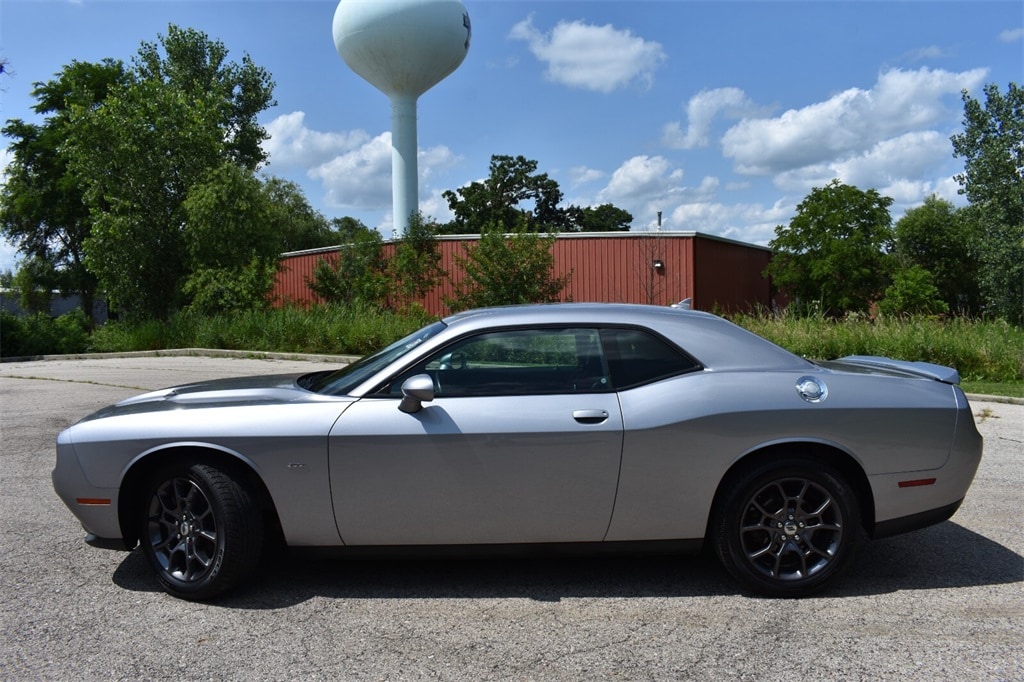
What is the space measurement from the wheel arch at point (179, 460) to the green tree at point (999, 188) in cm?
3274

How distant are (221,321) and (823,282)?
76.2 ft

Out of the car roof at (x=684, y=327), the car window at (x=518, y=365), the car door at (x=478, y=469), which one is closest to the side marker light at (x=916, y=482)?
the car roof at (x=684, y=327)

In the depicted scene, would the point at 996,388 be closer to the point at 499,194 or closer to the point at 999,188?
the point at 999,188

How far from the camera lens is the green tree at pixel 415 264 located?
26156 millimetres

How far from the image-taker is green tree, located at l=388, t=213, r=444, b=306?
85.8 ft

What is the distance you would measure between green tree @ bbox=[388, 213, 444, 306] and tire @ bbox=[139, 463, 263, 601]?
22179 millimetres

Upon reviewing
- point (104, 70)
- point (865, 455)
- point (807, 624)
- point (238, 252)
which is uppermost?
point (104, 70)

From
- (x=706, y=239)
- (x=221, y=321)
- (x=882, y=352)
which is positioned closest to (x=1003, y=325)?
(x=882, y=352)

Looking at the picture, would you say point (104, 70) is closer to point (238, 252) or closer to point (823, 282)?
point (238, 252)

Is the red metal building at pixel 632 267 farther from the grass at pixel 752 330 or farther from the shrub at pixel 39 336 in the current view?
the shrub at pixel 39 336

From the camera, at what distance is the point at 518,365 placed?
4012 millimetres

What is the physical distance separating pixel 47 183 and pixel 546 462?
4310 cm

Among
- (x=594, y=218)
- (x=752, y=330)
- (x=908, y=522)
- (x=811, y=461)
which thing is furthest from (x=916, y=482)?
(x=594, y=218)

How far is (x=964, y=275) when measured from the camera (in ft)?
Result: 140
